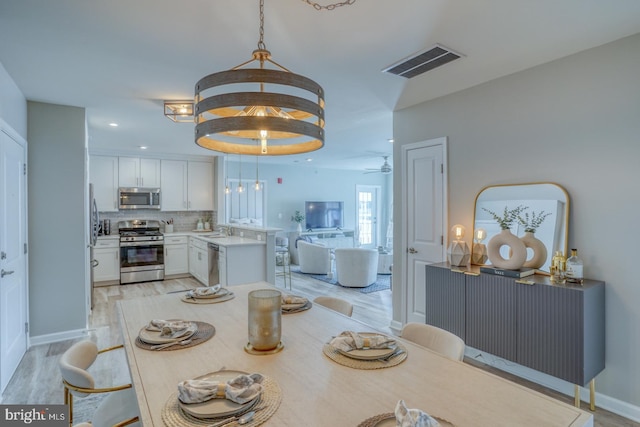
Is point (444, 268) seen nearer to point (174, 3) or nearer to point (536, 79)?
point (536, 79)

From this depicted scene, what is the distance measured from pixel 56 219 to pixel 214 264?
83.8 inches

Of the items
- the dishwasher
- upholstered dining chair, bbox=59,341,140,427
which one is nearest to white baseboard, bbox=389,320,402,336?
the dishwasher

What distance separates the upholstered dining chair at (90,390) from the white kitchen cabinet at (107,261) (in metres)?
5.06

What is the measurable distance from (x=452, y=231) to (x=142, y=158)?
589 cm

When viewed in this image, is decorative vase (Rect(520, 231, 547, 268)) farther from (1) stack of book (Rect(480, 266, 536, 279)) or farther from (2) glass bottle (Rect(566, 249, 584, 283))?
(2) glass bottle (Rect(566, 249, 584, 283))

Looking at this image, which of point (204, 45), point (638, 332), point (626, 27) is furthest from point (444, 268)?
point (204, 45)

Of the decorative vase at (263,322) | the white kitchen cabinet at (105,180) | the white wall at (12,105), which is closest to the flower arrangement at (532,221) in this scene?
the decorative vase at (263,322)

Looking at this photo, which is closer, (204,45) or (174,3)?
(174,3)

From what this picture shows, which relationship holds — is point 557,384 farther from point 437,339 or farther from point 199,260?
point 199,260

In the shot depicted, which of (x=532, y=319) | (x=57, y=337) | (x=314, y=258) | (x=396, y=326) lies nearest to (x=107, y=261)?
(x=57, y=337)

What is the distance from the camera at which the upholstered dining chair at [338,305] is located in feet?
7.43

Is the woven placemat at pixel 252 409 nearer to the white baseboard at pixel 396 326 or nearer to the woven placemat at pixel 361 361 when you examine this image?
the woven placemat at pixel 361 361

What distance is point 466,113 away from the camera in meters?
3.30

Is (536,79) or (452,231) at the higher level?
(536,79)
